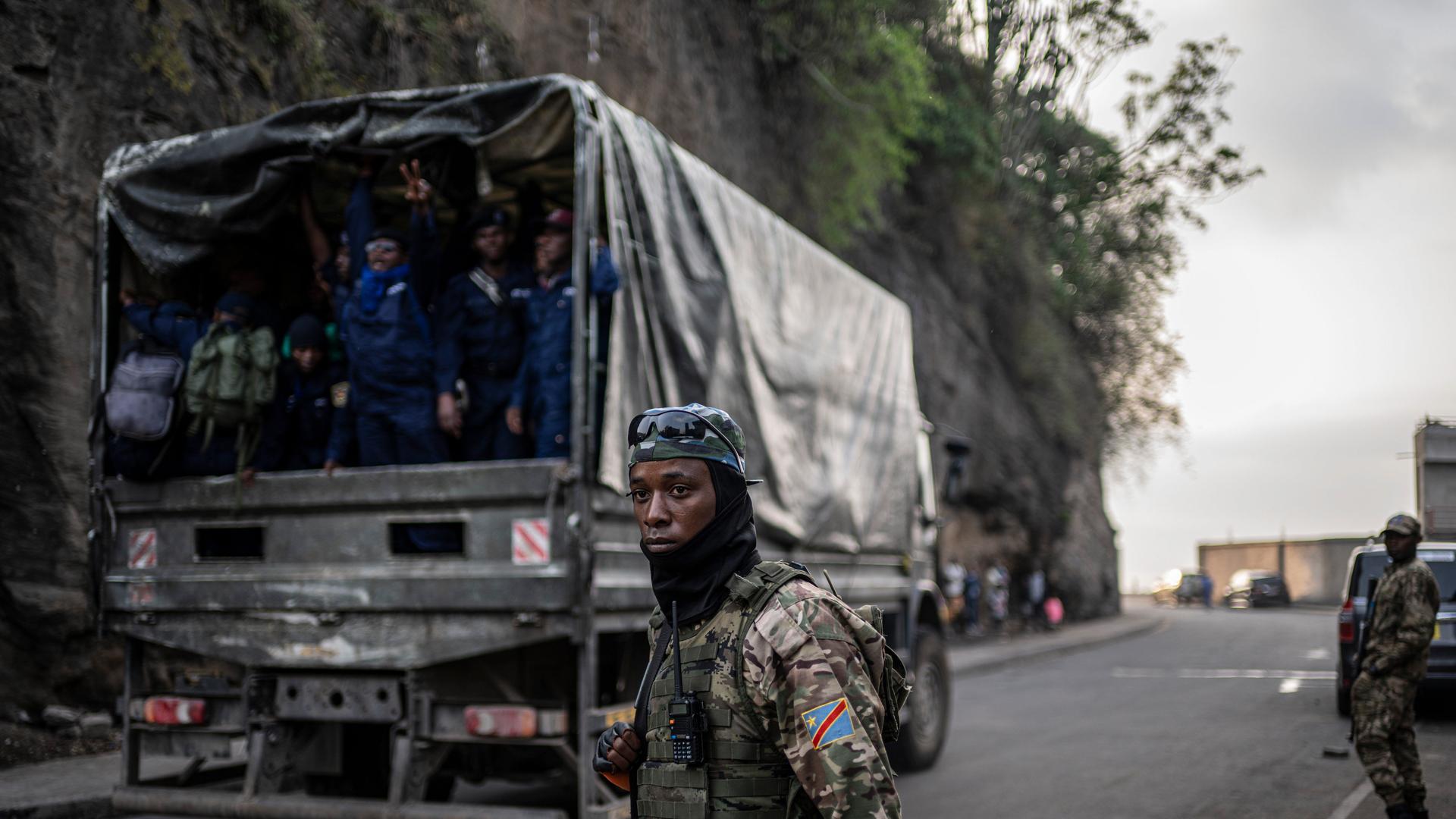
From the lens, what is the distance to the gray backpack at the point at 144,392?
6227 mm

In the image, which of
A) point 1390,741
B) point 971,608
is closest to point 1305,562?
point 971,608

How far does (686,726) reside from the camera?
2.42m

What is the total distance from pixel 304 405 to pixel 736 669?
4811mm

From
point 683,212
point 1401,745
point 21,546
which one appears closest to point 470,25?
point 21,546

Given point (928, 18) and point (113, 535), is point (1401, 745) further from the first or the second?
point (928, 18)

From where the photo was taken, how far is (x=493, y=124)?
6.06 meters

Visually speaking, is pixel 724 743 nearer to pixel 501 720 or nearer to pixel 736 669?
pixel 736 669

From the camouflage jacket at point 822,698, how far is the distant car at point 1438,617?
9943 millimetres

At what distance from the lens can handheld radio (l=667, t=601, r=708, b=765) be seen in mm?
2418

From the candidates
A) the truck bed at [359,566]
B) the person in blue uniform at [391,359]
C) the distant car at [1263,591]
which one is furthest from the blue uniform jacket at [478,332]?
the distant car at [1263,591]

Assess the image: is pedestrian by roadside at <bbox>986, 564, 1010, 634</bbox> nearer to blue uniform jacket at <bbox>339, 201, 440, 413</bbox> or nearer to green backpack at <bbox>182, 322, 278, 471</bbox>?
blue uniform jacket at <bbox>339, 201, 440, 413</bbox>

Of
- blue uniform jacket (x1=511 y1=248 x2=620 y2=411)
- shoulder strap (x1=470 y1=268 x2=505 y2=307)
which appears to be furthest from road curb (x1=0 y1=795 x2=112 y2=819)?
shoulder strap (x1=470 y1=268 x2=505 y2=307)

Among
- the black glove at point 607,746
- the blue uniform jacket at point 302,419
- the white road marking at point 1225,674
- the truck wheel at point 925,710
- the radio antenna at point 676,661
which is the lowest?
the white road marking at point 1225,674

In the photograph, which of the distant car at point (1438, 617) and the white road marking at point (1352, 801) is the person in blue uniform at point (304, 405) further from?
the distant car at point (1438, 617)
